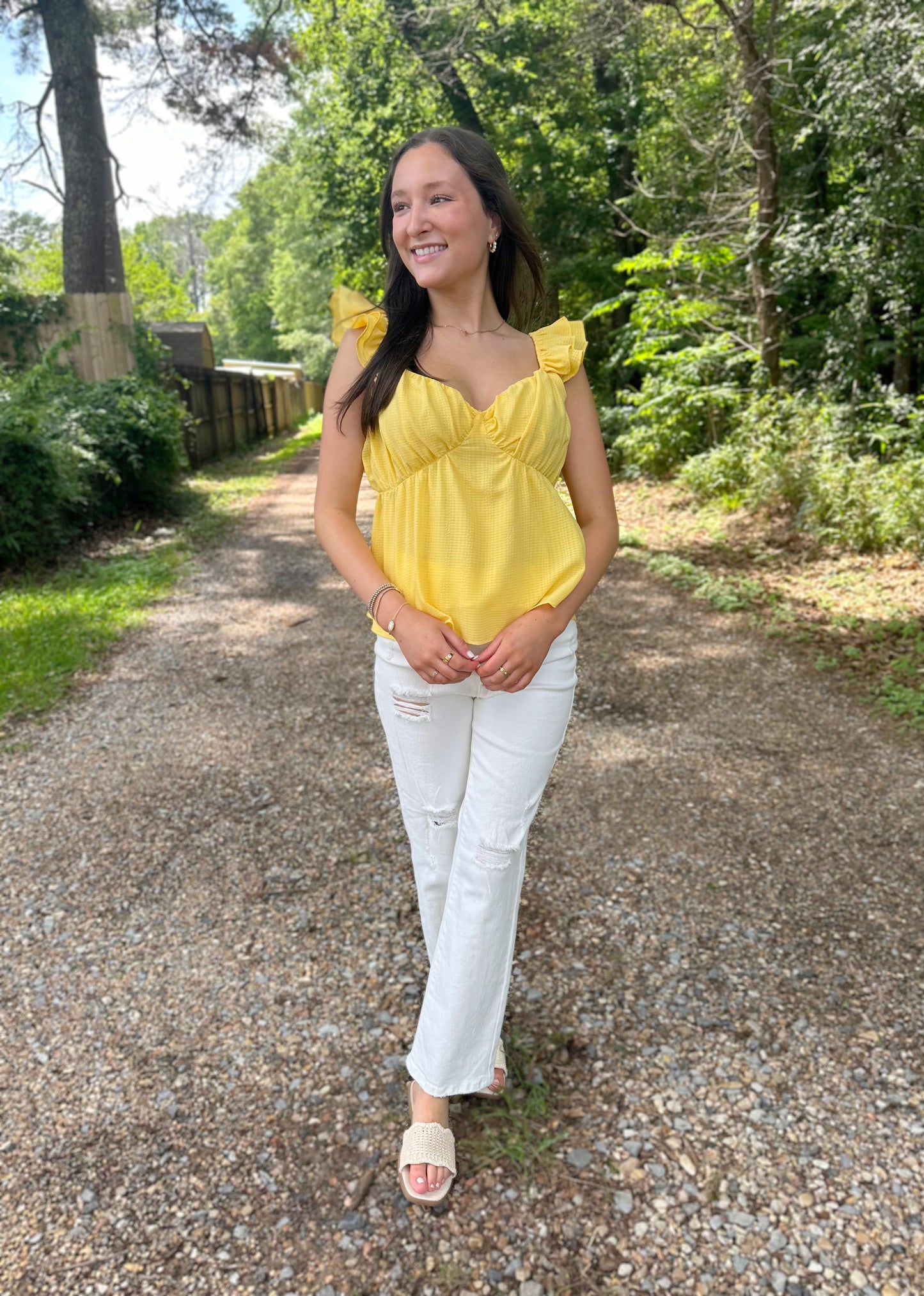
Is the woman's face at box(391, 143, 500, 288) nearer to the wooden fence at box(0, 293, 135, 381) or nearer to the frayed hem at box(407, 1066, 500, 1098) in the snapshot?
the frayed hem at box(407, 1066, 500, 1098)

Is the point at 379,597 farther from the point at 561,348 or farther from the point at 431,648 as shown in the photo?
the point at 561,348

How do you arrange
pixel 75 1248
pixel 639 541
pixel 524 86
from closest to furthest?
pixel 75 1248
pixel 639 541
pixel 524 86

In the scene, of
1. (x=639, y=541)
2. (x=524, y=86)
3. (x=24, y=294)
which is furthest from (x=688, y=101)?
(x=24, y=294)

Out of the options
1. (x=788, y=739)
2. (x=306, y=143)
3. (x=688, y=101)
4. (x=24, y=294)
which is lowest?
(x=788, y=739)

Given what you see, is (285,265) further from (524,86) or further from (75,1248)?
(75,1248)

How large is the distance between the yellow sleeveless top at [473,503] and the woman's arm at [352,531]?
0.17ft

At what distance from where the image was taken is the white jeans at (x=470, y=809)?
1752 mm

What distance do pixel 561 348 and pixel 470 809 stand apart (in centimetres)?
97

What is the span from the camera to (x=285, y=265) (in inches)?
1494

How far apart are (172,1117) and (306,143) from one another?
58.3ft

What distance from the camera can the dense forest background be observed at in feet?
23.7

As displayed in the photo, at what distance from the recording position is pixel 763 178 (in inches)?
339

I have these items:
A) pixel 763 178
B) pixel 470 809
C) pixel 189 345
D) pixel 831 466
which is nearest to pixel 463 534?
pixel 470 809

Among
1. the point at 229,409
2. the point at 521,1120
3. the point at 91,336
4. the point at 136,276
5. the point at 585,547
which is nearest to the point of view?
the point at 585,547
